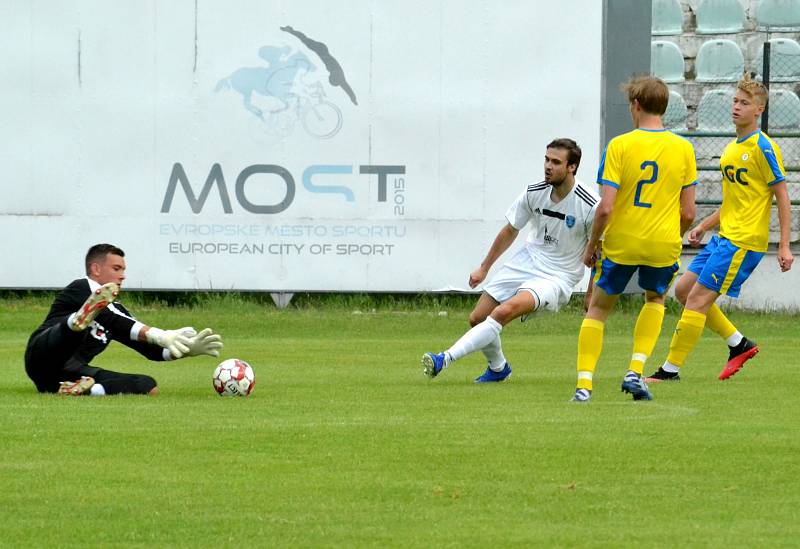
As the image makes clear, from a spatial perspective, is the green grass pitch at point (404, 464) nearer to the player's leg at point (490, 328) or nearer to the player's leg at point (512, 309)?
the player's leg at point (490, 328)

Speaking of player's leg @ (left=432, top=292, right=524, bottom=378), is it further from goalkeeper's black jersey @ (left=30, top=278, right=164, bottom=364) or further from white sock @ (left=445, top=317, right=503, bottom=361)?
goalkeeper's black jersey @ (left=30, top=278, right=164, bottom=364)

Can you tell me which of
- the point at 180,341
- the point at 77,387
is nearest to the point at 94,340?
the point at 77,387

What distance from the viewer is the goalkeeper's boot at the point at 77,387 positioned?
10109mm

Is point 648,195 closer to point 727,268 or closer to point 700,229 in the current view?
point 727,268

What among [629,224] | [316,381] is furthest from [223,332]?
[629,224]

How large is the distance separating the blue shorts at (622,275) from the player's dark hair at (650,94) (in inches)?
39.2

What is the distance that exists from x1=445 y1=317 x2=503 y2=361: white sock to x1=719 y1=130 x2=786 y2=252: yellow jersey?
6.58 ft

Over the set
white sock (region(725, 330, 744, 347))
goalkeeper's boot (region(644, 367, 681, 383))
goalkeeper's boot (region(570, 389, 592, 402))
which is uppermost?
white sock (region(725, 330, 744, 347))

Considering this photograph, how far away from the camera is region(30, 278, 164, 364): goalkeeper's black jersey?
9750mm

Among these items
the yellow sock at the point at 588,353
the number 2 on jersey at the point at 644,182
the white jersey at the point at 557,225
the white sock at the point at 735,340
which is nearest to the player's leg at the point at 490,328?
the white jersey at the point at 557,225

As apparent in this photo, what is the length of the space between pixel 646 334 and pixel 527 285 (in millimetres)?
1480

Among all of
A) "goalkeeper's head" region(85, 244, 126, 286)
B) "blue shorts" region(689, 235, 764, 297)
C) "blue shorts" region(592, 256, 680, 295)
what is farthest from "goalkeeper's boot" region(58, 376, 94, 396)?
"blue shorts" region(689, 235, 764, 297)

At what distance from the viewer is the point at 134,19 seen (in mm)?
20156

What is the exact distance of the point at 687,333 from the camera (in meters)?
11.3
